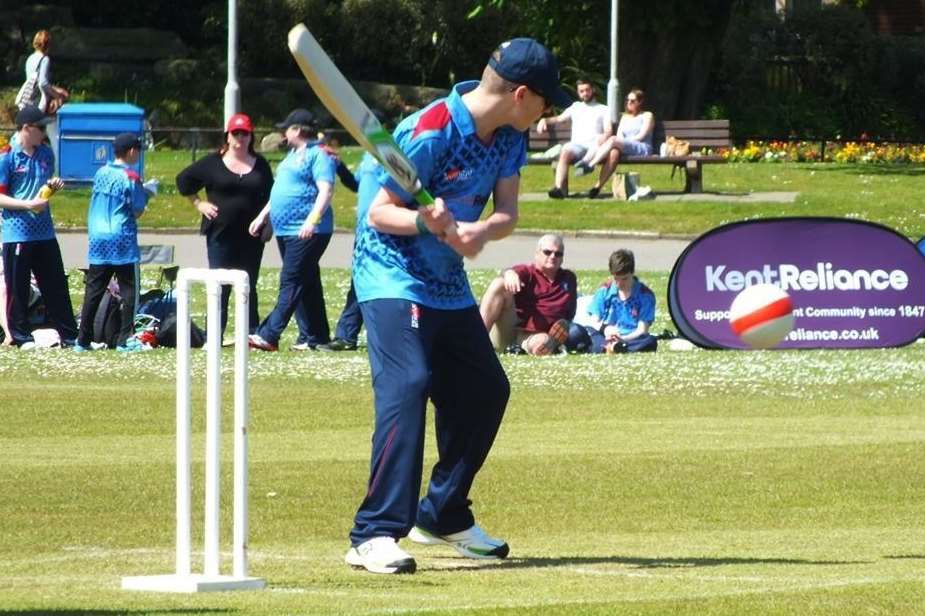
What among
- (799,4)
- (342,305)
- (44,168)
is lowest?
(342,305)

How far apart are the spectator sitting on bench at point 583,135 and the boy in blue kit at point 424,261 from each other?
2338 centimetres

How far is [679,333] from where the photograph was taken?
18172 mm

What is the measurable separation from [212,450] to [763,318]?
350cm

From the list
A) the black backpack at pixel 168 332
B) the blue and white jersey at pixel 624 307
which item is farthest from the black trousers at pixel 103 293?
the blue and white jersey at pixel 624 307

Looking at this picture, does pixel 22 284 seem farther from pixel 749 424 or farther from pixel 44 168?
pixel 749 424

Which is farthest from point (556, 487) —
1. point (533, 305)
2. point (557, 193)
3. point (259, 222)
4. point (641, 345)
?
point (557, 193)

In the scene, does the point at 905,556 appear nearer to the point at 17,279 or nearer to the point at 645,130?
the point at 17,279

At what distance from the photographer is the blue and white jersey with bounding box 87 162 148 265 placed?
1748cm

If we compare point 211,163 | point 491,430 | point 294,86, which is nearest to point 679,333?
point 211,163

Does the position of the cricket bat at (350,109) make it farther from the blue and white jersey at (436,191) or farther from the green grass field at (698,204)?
the green grass field at (698,204)

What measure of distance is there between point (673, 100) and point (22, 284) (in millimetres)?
27130

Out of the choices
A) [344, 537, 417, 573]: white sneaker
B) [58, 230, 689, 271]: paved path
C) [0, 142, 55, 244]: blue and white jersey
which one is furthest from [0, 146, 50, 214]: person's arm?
[344, 537, 417, 573]: white sneaker

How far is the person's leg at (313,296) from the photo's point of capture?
57.6 feet

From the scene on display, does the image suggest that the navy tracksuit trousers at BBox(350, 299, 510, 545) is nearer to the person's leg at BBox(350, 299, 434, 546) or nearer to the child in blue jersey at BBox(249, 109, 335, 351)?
the person's leg at BBox(350, 299, 434, 546)
